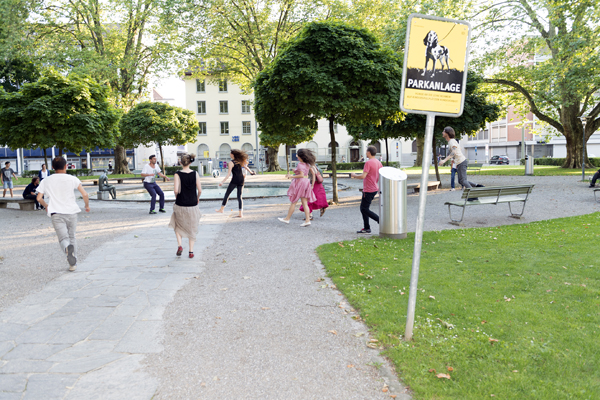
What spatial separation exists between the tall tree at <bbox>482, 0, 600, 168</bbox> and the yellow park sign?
16244 mm

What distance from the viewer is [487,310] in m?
4.66

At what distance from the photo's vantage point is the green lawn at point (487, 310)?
3.28m

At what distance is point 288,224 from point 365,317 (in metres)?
6.75

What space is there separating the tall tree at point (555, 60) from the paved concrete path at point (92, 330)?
17.5 meters

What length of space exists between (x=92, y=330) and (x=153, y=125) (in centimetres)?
3145

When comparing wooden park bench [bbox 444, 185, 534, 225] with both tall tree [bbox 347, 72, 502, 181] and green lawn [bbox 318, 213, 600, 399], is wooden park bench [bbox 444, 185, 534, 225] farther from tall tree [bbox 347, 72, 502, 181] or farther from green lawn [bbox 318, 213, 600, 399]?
tall tree [bbox 347, 72, 502, 181]

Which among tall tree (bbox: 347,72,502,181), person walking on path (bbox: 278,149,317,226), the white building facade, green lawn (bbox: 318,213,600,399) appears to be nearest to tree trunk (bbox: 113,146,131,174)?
the white building facade

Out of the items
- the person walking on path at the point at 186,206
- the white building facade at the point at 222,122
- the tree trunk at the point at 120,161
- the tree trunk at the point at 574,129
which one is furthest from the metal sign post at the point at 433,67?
the white building facade at the point at 222,122

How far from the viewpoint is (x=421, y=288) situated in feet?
17.9

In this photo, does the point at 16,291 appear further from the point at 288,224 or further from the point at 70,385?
the point at 288,224

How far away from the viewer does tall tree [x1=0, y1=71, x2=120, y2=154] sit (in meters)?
15.2

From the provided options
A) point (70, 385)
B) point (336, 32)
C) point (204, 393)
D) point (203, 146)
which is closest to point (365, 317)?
point (204, 393)

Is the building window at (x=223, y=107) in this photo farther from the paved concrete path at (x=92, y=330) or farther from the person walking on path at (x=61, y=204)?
the person walking on path at (x=61, y=204)

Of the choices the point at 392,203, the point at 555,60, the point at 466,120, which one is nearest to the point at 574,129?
the point at 555,60
